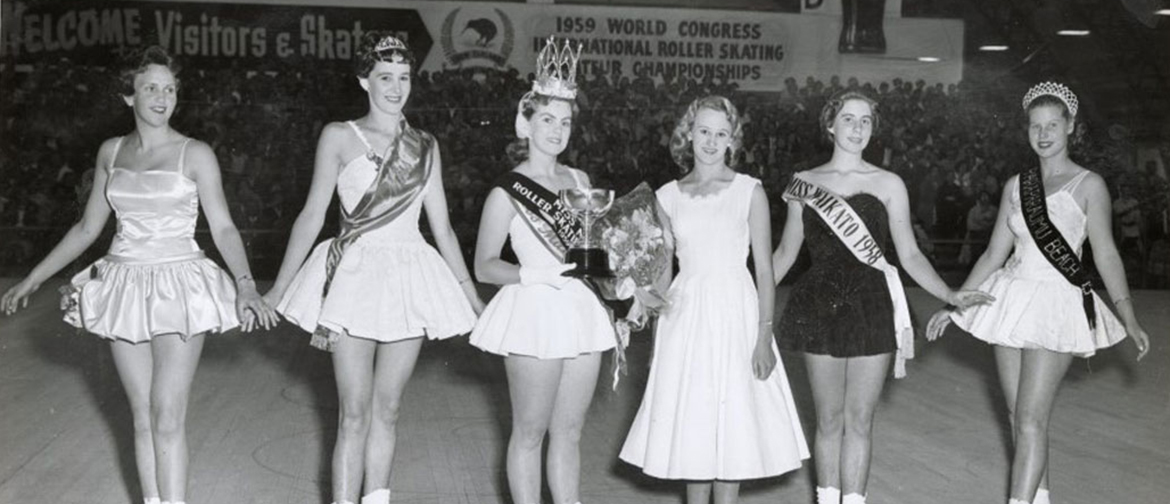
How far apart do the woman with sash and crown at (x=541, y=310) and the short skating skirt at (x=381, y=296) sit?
0.55 feet

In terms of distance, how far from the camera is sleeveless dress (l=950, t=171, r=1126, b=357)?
409 centimetres

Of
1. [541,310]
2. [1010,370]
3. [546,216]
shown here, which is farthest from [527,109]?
[1010,370]

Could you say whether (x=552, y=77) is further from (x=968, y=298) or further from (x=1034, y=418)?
(x=1034, y=418)

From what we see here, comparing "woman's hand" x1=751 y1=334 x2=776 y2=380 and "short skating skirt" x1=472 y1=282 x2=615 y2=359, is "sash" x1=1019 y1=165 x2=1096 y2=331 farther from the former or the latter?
"short skating skirt" x1=472 y1=282 x2=615 y2=359

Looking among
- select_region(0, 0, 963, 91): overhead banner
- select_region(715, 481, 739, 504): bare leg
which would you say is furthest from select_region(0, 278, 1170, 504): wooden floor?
select_region(0, 0, 963, 91): overhead banner

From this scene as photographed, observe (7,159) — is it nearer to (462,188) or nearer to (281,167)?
(281,167)

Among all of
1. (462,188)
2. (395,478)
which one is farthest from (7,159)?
(395,478)

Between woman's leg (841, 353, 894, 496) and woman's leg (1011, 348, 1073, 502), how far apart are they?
0.51 metres

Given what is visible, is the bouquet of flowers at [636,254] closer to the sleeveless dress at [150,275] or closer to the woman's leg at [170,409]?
the sleeveless dress at [150,275]

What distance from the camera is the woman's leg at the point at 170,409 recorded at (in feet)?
12.0

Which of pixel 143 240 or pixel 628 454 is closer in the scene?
pixel 143 240

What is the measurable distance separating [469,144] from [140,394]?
9188 millimetres

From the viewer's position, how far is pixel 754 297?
3.95 metres

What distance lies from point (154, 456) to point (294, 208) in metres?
9.09
